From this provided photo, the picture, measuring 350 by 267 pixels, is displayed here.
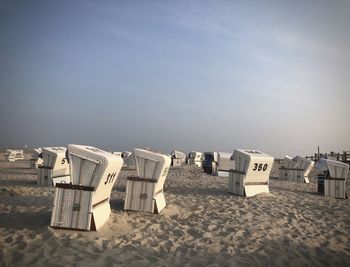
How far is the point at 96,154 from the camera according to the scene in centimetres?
696

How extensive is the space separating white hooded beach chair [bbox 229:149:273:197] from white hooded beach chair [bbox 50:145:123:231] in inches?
260

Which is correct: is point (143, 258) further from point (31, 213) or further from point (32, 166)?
point (32, 166)

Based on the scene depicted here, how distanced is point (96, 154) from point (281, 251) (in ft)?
14.4

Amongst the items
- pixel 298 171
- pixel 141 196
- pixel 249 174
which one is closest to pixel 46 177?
pixel 141 196

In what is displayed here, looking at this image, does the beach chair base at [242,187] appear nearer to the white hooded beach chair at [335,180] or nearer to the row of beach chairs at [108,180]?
the row of beach chairs at [108,180]

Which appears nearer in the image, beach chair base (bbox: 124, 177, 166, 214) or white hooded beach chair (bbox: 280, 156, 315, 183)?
beach chair base (bbox: 124, 177, 166, 214)

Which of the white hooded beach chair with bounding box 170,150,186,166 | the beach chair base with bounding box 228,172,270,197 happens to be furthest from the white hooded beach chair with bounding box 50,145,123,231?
the white hooded beach chair with bounding box 170,150,186,166

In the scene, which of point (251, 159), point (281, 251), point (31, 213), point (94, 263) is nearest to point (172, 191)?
point (251, 159)

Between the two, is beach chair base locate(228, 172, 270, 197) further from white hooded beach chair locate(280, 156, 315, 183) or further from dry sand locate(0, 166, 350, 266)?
white hooded beach chair locate(280, 156, 315, 183)

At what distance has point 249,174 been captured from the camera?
Result: 40.5 ft

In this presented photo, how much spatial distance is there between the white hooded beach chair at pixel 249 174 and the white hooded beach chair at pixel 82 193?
21.7 ft

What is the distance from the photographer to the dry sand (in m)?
5.62

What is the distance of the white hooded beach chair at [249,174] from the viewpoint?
1223 cm

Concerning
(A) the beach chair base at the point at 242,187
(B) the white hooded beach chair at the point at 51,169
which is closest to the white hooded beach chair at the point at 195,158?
(B) the white hooded beach chair at the point at 51,169
